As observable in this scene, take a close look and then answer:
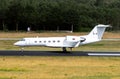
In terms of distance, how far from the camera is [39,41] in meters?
49.0

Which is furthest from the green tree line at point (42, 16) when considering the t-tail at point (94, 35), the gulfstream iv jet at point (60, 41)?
the gulfstream iv jet at point (60, 41)

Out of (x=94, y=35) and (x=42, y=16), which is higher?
(x=94, y=35)

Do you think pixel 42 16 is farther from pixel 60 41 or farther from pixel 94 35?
pixel 60 41

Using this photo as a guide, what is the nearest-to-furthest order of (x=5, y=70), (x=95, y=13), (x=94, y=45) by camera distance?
(x=5, y=70)
(x=94, y=45)
(x=95, y=13)

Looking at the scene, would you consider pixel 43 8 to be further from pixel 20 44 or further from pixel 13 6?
pixel 20 44

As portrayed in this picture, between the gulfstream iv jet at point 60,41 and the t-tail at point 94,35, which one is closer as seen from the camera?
the gulfstream iv jet at point 60,41

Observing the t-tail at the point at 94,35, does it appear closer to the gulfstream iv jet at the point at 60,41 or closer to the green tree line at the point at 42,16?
the gulfstream iv jet at the point at 60,41

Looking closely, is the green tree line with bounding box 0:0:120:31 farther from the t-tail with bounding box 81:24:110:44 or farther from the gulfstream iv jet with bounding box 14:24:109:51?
the gulfstream iv jet with bounding box 14:24:109:51

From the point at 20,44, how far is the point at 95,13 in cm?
6417

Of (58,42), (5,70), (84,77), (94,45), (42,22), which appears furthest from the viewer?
(42,22)

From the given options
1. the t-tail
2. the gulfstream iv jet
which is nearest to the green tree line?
the t-tail

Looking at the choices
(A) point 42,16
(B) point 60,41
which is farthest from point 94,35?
(A) point 42,16

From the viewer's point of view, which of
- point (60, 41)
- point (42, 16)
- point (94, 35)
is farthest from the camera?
point (42, 16)

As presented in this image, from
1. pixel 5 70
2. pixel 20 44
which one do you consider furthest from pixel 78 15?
pixel 5 70
